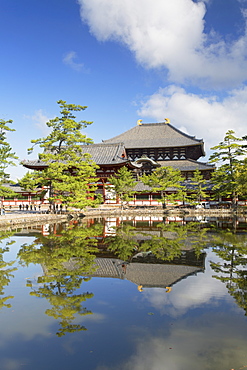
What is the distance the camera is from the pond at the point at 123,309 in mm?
5273

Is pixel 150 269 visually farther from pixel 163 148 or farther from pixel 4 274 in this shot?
pixel 163 148

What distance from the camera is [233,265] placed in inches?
458

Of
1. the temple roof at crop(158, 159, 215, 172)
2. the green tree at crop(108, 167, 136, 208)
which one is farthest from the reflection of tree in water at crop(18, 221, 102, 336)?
the temple roof at crop(158, 159, 215, 172)

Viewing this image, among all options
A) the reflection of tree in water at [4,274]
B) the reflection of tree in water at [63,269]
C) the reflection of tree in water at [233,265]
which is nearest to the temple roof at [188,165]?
the reflection of tree in water at [233,265]

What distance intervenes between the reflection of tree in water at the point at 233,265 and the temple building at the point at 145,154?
2521 cm

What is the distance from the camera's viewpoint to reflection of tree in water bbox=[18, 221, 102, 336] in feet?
23.6

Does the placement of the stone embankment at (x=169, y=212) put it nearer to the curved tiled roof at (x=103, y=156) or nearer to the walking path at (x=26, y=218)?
the curved tiled roof at (x=103, y=156)

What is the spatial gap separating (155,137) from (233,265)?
49.4m

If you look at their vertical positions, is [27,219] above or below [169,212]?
above

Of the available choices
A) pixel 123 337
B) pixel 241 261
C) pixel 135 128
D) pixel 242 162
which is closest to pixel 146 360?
pixel 123 337

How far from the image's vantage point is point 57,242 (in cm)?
1659

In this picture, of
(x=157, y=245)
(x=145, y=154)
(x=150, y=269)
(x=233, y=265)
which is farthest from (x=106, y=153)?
(x=150, y=269)

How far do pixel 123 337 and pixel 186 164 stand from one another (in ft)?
155

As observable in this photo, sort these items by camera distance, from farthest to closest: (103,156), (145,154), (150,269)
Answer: (145,154) → (103,156) → (150,269)
